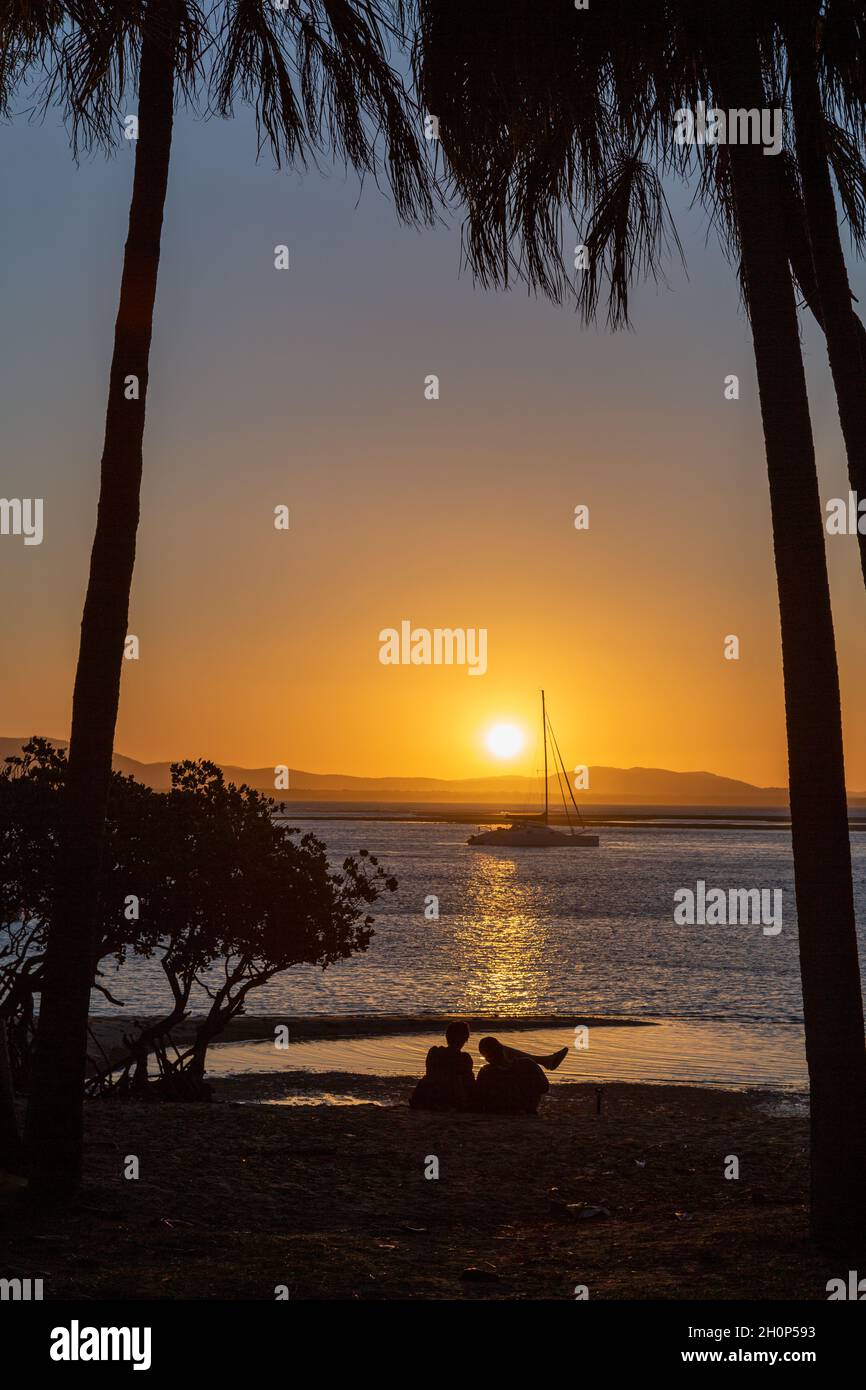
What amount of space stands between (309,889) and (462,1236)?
9.43 meters

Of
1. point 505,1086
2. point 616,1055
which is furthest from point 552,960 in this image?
point 505,1086

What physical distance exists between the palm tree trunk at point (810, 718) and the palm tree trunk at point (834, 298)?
123 centimetres

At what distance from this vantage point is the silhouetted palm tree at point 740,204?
810cm

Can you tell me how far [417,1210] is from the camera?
9781 mm

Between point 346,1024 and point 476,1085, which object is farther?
point 346,1024

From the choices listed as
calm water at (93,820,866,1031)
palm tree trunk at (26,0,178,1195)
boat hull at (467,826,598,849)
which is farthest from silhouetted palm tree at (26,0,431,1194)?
boat hull at (467,826,598,849)

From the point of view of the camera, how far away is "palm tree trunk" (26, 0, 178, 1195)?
8.77 m

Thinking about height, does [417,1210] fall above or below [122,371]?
below

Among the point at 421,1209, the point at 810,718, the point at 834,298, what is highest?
the point at 834,298

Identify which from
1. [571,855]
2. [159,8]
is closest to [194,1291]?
[159,8]

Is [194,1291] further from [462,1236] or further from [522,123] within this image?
[522,123]

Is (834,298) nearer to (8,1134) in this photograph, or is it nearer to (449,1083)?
(8,1134)

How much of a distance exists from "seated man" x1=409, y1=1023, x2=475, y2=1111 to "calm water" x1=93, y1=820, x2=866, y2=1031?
61.5 feet

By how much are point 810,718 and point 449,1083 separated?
9272mm
